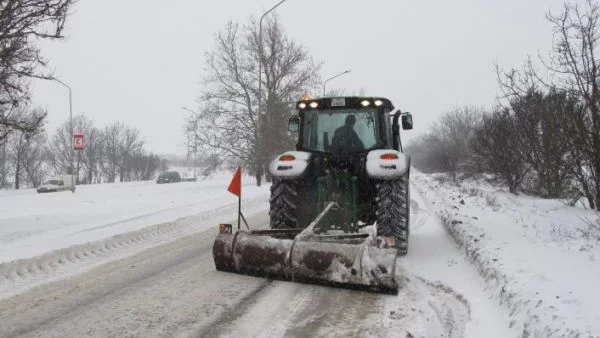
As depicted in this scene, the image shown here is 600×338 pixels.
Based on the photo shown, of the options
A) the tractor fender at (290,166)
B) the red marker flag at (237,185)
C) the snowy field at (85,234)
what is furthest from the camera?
the red marker flag at (237,185)

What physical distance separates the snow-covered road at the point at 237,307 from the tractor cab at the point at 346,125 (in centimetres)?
211

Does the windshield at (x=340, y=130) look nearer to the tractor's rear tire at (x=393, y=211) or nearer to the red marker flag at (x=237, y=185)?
the tractor's rear tire at (x=393, y=211)

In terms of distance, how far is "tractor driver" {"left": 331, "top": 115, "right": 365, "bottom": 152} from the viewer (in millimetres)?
7051

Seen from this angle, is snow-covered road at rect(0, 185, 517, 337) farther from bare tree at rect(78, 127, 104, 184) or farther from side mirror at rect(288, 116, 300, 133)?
bare tree at rect(78, 127, 104, 184)

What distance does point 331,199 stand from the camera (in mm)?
6660

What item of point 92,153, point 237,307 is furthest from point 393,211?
point 92,153

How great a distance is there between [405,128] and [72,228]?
7.25 m

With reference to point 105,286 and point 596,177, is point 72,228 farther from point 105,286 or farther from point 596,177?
point 596,177

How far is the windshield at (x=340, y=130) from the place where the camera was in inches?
277

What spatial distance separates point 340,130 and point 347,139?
7.1 inches

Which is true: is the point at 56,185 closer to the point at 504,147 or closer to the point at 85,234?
the point at 85,234

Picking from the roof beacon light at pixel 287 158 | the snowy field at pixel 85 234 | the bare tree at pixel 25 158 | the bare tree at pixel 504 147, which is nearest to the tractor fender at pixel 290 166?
the roof beacon light at pixel 287 158

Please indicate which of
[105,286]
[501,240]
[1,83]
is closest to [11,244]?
[1,83]

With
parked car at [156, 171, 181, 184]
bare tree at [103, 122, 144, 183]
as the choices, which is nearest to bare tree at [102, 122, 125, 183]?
bare tree at [103, 122, 144, 183]
